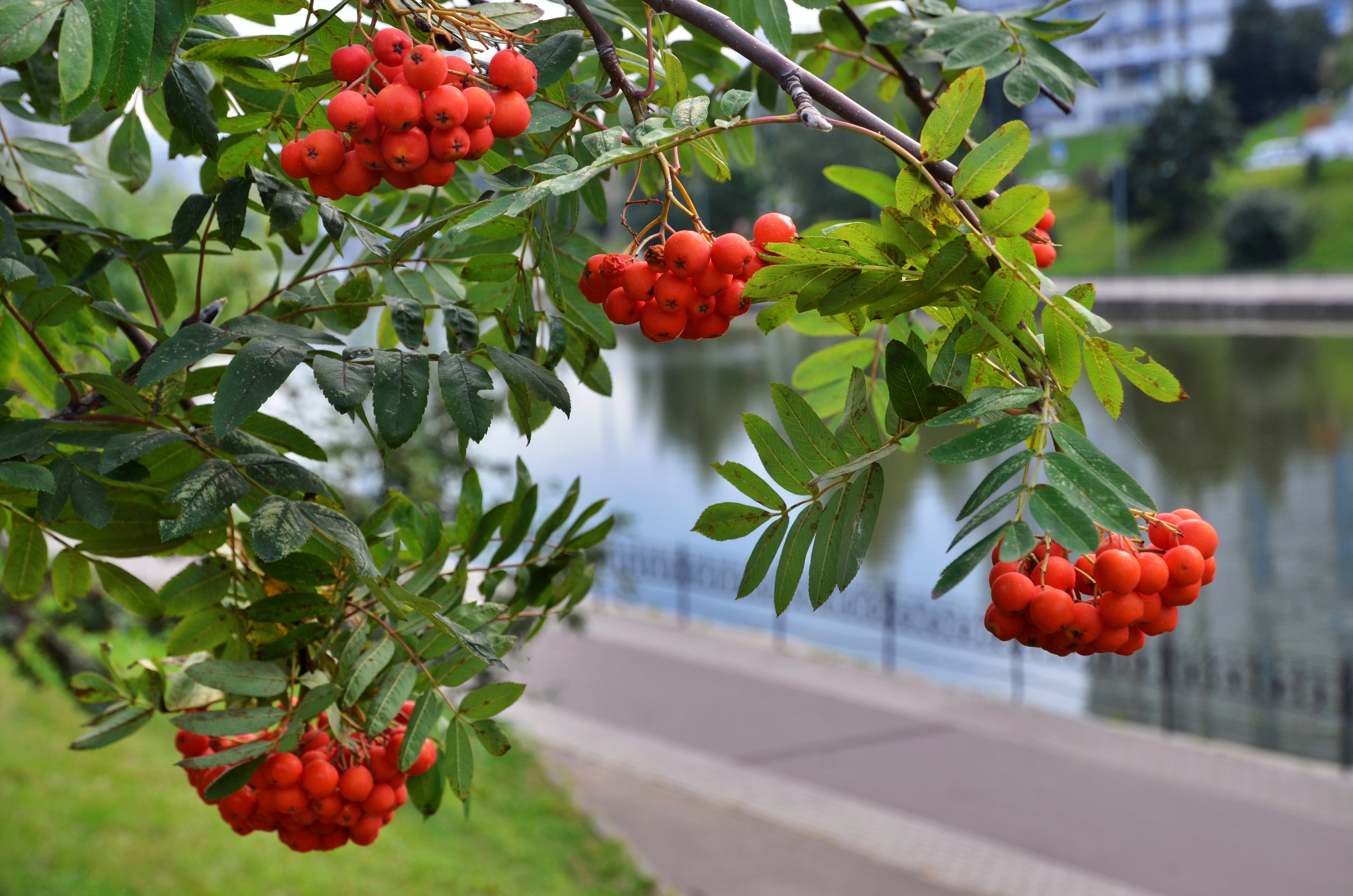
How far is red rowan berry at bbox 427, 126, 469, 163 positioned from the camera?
3.61 feet

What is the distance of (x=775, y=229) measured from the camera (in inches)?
46.8

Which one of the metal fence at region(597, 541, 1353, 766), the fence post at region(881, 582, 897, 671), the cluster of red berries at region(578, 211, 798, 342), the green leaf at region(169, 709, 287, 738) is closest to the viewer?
the cluster of red berries at region(578, 211, 798, 342)

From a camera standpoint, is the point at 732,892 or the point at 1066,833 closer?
→ the point at 732,892

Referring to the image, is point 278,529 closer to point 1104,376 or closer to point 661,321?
point 661,321

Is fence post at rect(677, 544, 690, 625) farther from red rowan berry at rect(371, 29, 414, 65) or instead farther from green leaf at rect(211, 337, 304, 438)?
red rowan berry at rect(371, 29, 414, 65)

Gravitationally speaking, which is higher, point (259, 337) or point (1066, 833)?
point (259, 337)

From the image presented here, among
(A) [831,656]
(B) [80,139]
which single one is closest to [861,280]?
(B) [80,139]

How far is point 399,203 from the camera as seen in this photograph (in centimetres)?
225

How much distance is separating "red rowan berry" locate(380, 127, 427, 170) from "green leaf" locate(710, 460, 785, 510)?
459 mm

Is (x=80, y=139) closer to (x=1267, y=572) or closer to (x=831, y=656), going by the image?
(x=831, y=656)

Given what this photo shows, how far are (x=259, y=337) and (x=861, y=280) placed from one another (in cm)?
71

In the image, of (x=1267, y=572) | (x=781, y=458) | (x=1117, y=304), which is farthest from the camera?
(x=1117, y=304)

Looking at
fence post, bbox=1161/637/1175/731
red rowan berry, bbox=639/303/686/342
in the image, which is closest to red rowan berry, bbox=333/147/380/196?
red rowan berry, bbox=639/303/686/342

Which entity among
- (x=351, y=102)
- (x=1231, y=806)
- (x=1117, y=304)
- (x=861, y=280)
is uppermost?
(x=1117, y=304)
